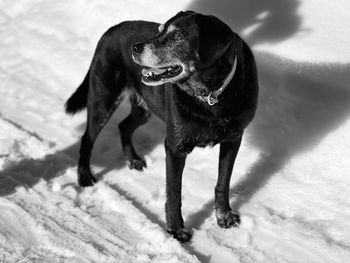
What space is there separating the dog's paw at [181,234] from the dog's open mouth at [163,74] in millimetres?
1078

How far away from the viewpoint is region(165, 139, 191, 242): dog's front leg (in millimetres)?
3691

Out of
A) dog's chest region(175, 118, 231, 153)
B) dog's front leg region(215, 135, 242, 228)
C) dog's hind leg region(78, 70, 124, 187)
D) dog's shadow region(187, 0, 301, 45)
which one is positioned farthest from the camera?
dog's shadow region(187, 0, 301, 45)

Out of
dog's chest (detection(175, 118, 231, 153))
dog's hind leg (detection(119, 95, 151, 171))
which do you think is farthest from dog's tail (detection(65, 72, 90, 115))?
dog's chest (detection(175, 118, 231, 153))

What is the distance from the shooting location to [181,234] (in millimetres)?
3793

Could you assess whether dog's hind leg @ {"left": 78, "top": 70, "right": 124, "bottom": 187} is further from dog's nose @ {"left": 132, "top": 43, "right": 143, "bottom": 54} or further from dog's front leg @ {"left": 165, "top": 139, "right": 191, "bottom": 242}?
dog's nose @ {"left": 132, "top": 43, "right": 143, "bottom": 54}

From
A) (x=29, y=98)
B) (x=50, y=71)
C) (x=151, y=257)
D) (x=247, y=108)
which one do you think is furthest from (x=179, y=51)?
(x=50, y=71)

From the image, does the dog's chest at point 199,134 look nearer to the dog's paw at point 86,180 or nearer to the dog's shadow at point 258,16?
the dog's paw at point 86,180

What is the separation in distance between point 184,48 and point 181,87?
0.34 metres

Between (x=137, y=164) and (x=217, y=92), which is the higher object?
(x=217, y=92)

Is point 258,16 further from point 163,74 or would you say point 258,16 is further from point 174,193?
point 163,74

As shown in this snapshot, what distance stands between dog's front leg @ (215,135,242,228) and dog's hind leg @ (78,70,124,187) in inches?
38.3

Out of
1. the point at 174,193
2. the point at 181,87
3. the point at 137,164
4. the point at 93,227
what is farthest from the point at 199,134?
the point at 137,164

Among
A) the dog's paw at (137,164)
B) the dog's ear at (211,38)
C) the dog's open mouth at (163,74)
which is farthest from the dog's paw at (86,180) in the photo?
the dog's ear at (211,38)

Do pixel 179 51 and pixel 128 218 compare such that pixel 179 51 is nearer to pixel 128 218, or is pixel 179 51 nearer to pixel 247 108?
pixel 247 108
